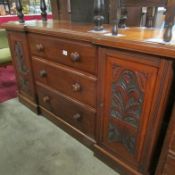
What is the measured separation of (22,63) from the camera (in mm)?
1705

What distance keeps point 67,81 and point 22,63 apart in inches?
26.1

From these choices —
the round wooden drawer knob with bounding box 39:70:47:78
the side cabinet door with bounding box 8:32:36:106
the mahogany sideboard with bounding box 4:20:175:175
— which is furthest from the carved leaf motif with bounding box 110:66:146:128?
the side cabinet door with bounding box 8:32:36:106

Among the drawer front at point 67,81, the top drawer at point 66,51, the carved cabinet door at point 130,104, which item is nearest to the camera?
the carved cabinet door at point 130,104

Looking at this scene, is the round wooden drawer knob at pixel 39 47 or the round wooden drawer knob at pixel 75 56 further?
the round wooden drawer knob at pixel 39 47

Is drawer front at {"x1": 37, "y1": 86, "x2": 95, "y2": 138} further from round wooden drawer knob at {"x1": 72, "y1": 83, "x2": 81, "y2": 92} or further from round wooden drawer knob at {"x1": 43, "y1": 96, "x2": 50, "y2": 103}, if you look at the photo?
round wooden drawer knob at {"x1": 72, "y1": 83, "x2": 81, "y2": 92}

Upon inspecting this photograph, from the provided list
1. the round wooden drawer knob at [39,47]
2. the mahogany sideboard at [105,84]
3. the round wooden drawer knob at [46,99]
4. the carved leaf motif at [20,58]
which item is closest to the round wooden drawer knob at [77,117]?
the mahogany sideboard at [105,84]

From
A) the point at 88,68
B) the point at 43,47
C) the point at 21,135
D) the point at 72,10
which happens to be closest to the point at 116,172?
the point at 88,68

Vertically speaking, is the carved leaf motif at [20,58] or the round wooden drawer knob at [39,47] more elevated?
the round wooden drawer knob at [39,47]

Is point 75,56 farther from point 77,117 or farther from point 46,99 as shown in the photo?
point 46,99

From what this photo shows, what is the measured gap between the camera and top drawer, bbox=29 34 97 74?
1062 mm

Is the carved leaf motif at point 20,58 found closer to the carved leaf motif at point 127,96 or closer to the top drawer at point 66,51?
the top drawer at point 66,51

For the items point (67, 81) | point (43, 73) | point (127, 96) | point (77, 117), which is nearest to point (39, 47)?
point (43, 73)

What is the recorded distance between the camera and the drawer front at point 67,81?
3.83ft

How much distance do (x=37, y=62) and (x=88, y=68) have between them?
0.62 metres
